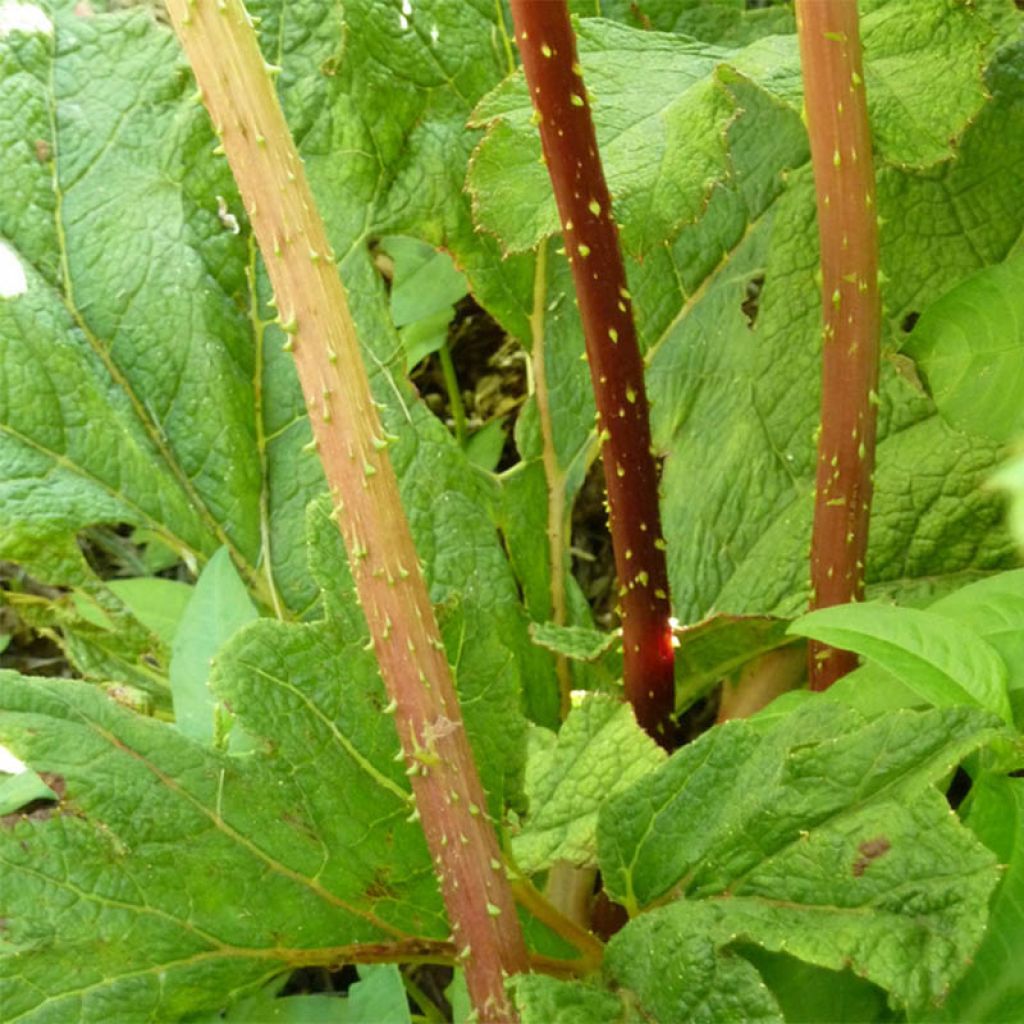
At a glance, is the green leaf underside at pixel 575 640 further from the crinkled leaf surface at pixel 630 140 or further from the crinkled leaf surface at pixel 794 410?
the crinkled leaf surface at pixel 630 140

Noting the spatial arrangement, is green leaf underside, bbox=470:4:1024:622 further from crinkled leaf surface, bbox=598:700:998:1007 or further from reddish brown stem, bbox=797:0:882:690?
crinkled leaf surface, bbox=598:700:998:1007

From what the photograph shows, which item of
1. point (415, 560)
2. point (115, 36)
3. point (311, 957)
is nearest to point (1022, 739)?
point (415, 560)

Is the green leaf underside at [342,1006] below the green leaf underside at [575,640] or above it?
below

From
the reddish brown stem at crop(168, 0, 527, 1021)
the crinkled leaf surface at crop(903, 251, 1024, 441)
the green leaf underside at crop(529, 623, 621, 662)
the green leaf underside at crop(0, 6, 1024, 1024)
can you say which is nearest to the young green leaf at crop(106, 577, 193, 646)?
the green leaf underside at crop(0, 6, 1024, 1024)

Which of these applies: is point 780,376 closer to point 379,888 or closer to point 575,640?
point 575,640

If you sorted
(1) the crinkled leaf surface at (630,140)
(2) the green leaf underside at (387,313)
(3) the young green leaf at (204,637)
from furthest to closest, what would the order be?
(2) the green leaf underside at (387,313), (3) the young green leaf at (204,637), (1) the crinkled leaf surface at (630,140)

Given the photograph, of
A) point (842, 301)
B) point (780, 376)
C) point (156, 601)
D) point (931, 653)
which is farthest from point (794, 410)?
point (156, 601)

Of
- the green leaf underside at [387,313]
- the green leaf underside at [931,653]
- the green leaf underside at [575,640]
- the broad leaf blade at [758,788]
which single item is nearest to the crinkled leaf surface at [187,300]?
the green leaf underside at [387,313]
